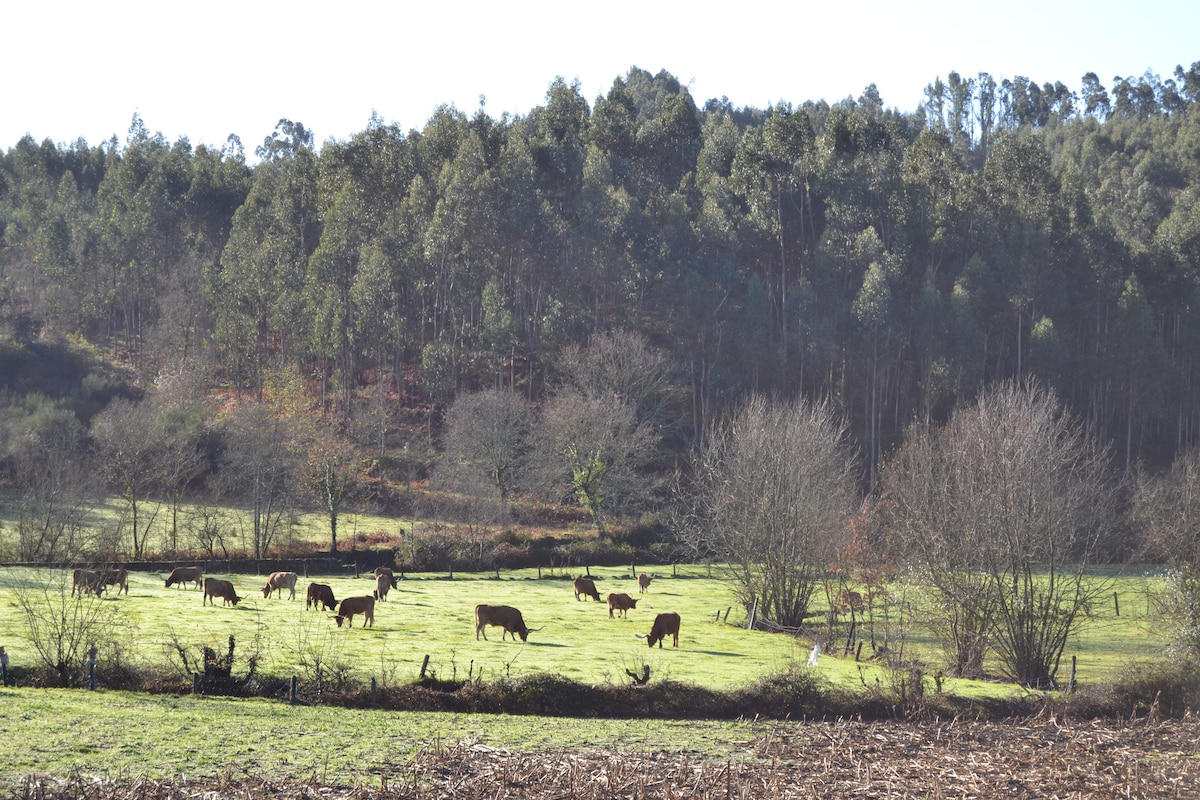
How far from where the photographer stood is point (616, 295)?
93.1 m

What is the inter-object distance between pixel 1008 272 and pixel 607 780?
83.6 m

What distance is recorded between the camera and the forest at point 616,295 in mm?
84125

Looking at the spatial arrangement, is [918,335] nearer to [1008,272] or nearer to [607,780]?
[1008,272]

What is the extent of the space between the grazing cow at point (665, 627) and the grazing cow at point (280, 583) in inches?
621

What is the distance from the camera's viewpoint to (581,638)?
1462 inches

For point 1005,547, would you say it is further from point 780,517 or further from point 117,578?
point 117,578

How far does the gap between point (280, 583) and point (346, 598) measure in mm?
8560

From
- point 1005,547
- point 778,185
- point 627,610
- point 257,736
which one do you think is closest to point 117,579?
point 627,610

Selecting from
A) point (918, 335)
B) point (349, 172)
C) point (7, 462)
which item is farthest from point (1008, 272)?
point (7, 462)

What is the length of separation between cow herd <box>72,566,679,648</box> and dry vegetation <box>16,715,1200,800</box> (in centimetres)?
1173

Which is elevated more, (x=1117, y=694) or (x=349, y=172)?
(x=349, y=172)

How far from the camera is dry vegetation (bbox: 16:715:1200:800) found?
1861cm

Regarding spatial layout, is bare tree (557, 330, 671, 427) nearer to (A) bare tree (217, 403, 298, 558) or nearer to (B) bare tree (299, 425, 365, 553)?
(B) bare tree (299, 425, 365, 553)

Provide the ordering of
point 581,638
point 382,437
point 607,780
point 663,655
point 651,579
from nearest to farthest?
point 607,780, point 663,655, point 581,638, point 651,579, point 382,437
